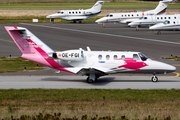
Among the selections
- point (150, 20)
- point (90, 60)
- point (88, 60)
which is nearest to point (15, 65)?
point (88, 60)

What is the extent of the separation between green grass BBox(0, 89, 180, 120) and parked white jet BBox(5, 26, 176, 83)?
11.2 ft

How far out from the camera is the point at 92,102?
16906 millimetres

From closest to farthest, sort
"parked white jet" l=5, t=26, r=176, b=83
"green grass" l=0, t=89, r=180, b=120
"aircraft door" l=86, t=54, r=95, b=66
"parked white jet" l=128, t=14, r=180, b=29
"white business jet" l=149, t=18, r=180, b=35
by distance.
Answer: "green grass" l=0, t=89, r=180, b=120
"parked white jet" l=5, t=26, r=176, b=83
"aircraft door" l=86, t=54, r=95, b=66
"white business jet" l=149, t=18, r=180, b=35
"parked white jet" l=128, t=14, r=180, b=29

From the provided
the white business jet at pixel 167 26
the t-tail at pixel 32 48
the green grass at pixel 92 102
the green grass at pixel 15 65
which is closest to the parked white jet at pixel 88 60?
the t-tail at pixel 32 48

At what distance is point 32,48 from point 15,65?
885cm

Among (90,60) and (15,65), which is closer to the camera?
(90,60)

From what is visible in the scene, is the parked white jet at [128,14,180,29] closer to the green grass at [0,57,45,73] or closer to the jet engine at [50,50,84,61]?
the green grass at [0,57,45,73]

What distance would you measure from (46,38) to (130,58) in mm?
32613

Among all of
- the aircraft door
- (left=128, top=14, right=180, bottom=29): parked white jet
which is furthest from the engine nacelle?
(left=128, top=14, right=180, bottom=29): parked white jet

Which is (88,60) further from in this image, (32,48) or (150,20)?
(150,20)

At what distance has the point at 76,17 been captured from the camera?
83.8m

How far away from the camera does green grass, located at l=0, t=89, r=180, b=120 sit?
540 inches

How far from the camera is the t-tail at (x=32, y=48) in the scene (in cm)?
2373

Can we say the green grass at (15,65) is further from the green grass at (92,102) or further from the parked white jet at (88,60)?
the green grass at (92,102)
